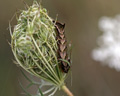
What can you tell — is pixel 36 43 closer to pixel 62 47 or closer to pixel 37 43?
pixel 37 43

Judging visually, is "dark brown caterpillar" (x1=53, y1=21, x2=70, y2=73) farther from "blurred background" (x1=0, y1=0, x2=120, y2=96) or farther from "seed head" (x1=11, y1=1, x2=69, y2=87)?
"blurred background" (x1=0, y1=0, x2=120, y2=96)

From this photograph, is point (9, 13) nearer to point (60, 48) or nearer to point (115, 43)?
point (115, 43)

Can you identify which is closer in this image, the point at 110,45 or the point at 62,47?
the point at 62,47

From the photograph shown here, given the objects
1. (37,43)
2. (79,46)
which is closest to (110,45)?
(79,46)

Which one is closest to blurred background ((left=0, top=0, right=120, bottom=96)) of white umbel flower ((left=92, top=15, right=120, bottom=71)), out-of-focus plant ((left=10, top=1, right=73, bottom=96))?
white umbel flower ((left=92, top=15, right=120, bottom=71))

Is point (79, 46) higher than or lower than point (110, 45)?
higher

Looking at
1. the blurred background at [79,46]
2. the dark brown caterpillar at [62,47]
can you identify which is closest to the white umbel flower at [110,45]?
the blurred background at [79,46]

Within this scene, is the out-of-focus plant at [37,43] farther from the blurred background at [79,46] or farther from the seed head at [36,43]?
the blurred background at [79,46]
